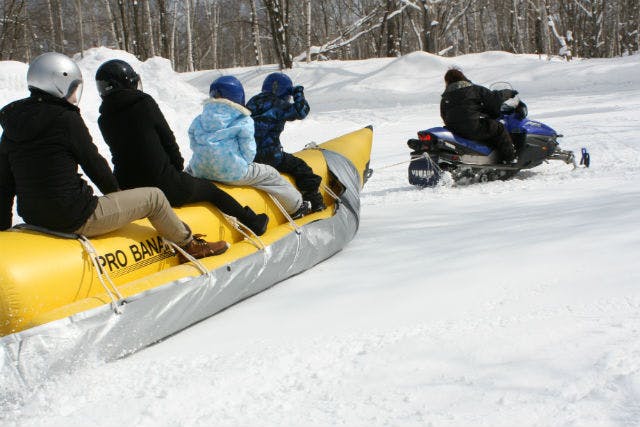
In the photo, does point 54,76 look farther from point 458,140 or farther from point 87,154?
point 458,140

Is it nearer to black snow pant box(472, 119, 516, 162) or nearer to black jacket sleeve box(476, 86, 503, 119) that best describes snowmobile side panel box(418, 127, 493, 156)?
black snow pant box(472, 119, 516, 162)

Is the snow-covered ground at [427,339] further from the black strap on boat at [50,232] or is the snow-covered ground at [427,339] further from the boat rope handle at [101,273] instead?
the black strap on boat at [50,232]

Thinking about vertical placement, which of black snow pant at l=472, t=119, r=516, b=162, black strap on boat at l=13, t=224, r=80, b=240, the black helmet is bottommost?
black strap on boat at l=13, t=224, r=80, b=240

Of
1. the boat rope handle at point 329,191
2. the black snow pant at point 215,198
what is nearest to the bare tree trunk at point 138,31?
the boat rope handle at point 329,191

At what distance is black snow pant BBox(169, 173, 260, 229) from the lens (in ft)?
13.9

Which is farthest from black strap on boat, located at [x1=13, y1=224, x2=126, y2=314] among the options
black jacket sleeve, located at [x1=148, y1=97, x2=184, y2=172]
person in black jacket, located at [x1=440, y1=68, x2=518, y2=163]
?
person in black jacket, located at [x1=440, y1=68, x2=518, y2=163]

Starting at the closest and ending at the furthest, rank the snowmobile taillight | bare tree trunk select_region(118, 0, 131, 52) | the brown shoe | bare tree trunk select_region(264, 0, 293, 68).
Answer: the brown shoe → the snowmobile taillight → bare tree trunk select_region(264, 0, 293, 68) → bare tree trunk select_region(118, 0, 131, 52)

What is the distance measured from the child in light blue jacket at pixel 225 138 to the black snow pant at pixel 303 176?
1.74ft

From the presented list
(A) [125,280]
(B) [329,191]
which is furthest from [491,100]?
(A) [125,280]

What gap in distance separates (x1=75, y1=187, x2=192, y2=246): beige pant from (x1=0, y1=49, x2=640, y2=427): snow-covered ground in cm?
59

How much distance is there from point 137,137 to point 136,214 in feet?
1.99

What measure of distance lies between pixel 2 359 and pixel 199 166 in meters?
1.98

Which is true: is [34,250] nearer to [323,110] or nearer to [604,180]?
[604,180]

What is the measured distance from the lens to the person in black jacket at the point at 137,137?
4.05 m
